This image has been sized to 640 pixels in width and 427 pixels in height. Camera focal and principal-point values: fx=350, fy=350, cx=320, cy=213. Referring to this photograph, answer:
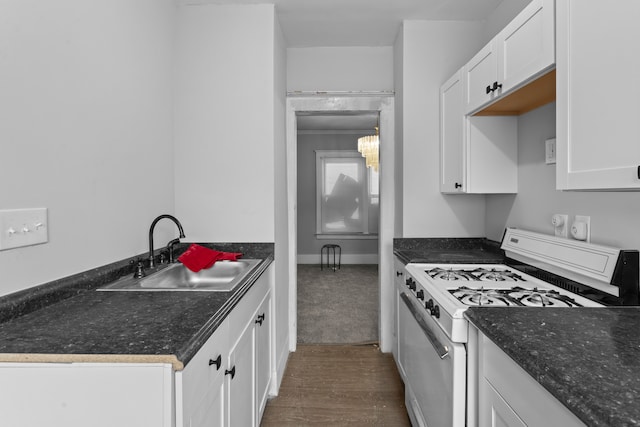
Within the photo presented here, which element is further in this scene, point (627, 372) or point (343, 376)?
point (343, 376)

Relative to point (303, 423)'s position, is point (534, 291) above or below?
above

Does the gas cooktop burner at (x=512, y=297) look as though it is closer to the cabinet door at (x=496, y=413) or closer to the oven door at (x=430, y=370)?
the oven door at (x=430, y=370)

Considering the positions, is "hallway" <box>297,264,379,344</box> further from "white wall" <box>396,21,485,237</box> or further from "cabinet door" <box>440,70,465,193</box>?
"cabinet door" <box>440,70,465,193</box>

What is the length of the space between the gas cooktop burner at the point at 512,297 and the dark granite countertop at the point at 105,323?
0.90 meters

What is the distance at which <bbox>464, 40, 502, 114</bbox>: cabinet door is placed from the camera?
1717 mm

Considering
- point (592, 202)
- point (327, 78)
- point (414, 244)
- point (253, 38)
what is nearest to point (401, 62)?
point (327, 78)

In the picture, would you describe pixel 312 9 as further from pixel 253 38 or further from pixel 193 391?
pixel 193 391

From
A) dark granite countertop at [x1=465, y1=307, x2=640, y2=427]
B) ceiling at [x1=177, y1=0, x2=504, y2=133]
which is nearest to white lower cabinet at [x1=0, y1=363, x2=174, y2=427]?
dark granite countertop at [x1=465, y1=307, x2=640, y2=427]

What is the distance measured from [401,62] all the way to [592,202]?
64.1 inches

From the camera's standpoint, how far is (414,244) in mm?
2553

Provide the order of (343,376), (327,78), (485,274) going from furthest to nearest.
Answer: (327,78) < (343,376) < (485,274)

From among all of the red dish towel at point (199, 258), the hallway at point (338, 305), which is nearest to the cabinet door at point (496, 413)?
the red dish towel at point (199, 258)

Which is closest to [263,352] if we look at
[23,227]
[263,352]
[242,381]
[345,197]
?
[263,352]

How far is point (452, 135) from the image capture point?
2287mm
